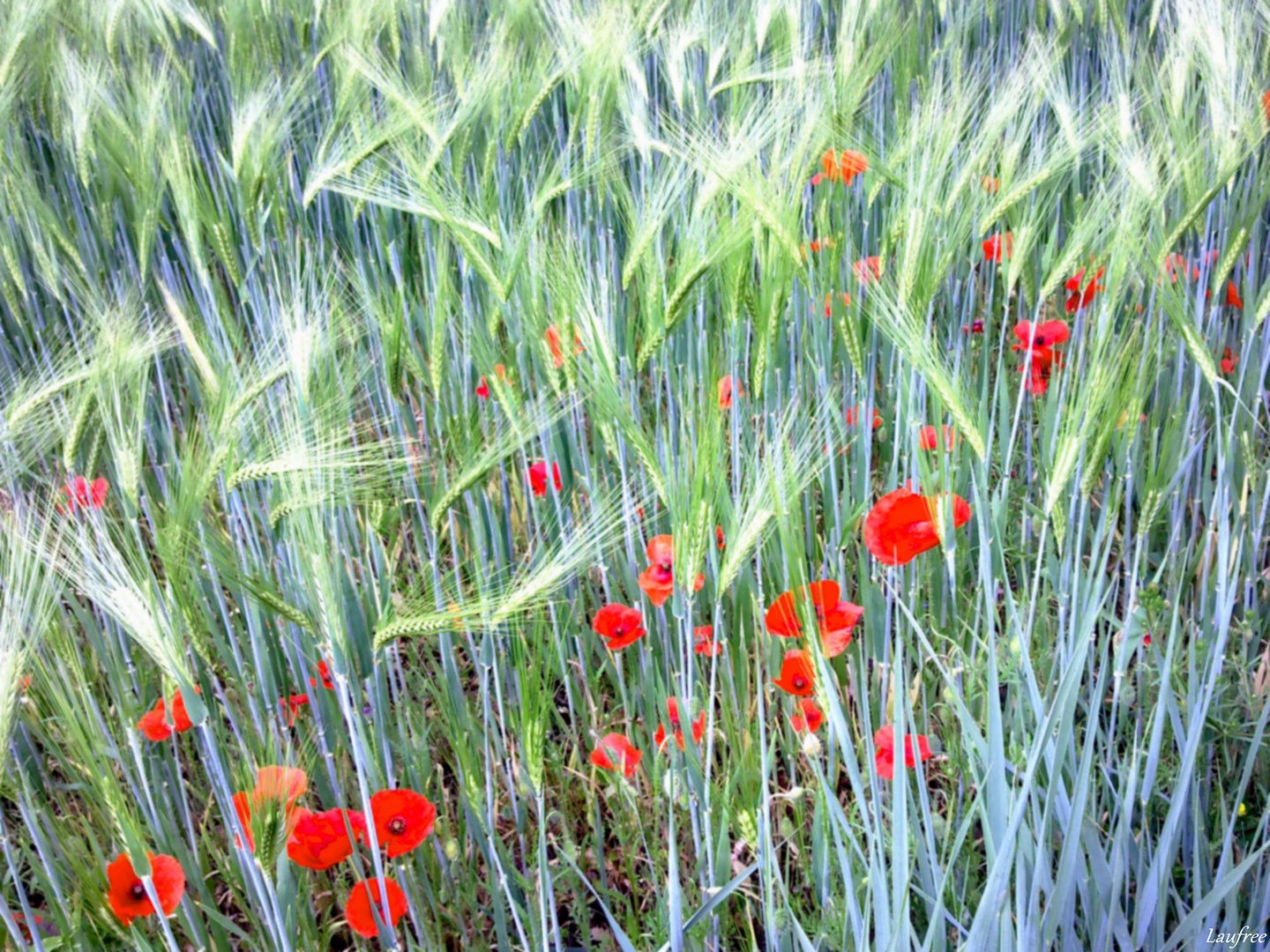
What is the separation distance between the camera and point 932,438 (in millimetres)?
1235

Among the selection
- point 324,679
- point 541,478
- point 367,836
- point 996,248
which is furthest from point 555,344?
point 996,248

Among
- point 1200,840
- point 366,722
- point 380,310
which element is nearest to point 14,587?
point 366,722

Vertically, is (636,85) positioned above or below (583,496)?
above

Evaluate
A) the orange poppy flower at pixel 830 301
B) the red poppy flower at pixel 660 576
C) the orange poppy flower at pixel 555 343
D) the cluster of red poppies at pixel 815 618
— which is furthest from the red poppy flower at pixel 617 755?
the orange poppy flower at pixel 830 301

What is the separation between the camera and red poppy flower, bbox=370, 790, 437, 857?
0.84 m

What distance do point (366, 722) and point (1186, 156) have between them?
115 cm

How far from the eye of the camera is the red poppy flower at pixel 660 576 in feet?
3.26

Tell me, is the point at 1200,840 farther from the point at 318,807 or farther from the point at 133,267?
the point at 133,267

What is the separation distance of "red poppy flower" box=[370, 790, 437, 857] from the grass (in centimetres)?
5

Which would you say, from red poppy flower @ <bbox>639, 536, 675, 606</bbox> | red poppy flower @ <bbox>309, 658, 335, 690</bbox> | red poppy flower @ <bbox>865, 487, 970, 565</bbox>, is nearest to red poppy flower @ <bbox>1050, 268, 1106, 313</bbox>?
red poppy flower @ <bbox>865, 487, 970, 565</bbox>

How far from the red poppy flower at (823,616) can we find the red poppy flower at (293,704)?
0.53m

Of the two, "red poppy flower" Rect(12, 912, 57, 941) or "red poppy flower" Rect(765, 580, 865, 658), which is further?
"red poppy flower" Rect(12, 912, 57, 941)

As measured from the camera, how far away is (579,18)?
181 centimetres

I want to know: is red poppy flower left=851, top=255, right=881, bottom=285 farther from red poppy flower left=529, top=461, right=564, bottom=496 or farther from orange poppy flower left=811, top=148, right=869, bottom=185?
red poppy flower left=529, top=461, right=564, bottom=496
